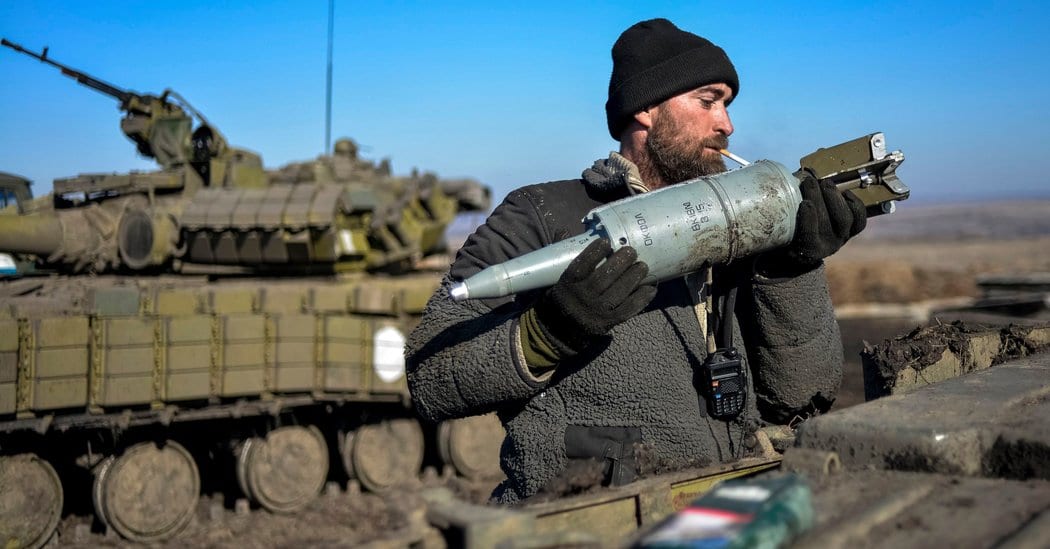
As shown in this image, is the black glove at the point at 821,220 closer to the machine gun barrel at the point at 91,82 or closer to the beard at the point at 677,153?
the beard at the point at 677,153

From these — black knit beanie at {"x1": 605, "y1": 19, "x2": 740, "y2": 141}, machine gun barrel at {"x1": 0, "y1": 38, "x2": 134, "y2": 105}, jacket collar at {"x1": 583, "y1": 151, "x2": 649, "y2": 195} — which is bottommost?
jacket collar at {"x1": 583, "y1": 151, "x2": 649, "y2": 195}

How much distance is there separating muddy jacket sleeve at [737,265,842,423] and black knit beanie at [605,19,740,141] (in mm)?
720

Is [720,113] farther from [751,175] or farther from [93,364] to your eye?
[93,364]

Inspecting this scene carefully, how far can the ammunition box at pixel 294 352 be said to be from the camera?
880cm

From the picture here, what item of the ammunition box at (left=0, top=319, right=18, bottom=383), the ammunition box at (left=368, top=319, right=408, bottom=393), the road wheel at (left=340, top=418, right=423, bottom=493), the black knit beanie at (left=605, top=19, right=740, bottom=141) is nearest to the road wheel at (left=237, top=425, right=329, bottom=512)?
the road wheel at (left=340, top=418, right=423, bottom=493)

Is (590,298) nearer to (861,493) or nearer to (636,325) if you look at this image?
(636,325)

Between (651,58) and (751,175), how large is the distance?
71 cm

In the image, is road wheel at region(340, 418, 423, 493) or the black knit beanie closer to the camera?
the black knit beanie

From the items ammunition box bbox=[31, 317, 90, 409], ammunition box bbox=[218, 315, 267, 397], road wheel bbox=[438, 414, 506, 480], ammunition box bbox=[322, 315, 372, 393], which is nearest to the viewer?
ammunition box bbox=[31, 317, 90, 409]

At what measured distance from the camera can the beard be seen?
10.3 feet

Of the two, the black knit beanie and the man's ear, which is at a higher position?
the black knit beanie

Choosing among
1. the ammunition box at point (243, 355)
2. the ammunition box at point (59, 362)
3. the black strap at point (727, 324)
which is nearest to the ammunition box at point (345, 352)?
the ammunition box at point (243, 355)

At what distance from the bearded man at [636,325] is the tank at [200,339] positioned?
5.98 metres

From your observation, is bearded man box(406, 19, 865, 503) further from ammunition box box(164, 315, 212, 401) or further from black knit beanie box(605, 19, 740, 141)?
ammunition box box(164, 315, 212, 401)
